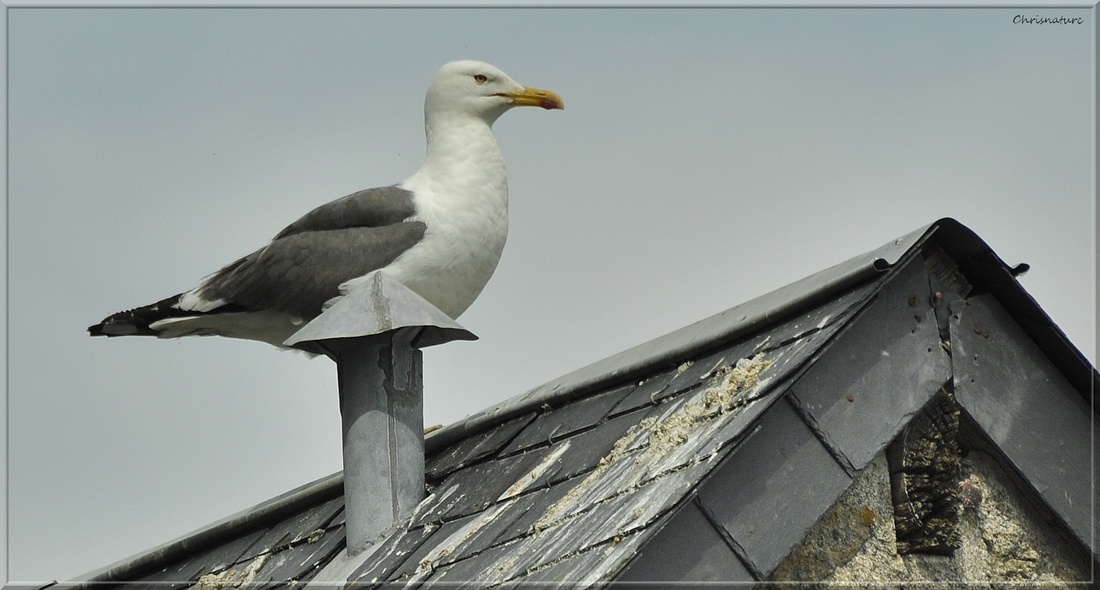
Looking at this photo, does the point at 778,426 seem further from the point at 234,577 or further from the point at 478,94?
the point at 478,94

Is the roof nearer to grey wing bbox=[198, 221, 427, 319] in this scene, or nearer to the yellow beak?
grey wing bbox=[198, 221, 427, 319]

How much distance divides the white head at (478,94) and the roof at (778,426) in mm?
4185

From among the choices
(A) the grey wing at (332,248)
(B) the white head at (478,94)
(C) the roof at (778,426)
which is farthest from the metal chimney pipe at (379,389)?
(B) the white head at (478,94)

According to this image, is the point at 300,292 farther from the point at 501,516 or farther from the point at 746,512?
the point at 746,512

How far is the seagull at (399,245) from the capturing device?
7215 mm

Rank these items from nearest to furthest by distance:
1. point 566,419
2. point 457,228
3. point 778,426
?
point 778,426
point 566,419
point 457,228

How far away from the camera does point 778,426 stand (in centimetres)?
340

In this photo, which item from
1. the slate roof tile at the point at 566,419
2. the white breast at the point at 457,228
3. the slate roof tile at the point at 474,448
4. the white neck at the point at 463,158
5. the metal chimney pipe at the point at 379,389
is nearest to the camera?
the slate roof tile at the point at 566,419

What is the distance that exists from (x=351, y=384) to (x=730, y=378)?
1468mm

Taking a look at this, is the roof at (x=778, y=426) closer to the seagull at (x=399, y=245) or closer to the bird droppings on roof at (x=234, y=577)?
the bird droppings on roof at (x=234, y=577)

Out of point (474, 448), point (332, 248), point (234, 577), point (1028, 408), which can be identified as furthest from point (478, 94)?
point (1028, 408)

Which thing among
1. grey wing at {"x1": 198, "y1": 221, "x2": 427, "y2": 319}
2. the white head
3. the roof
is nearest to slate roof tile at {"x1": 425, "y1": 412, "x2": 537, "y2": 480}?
the roof

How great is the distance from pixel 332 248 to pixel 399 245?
0.38 metres

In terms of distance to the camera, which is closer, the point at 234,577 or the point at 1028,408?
the point at 1028,408
